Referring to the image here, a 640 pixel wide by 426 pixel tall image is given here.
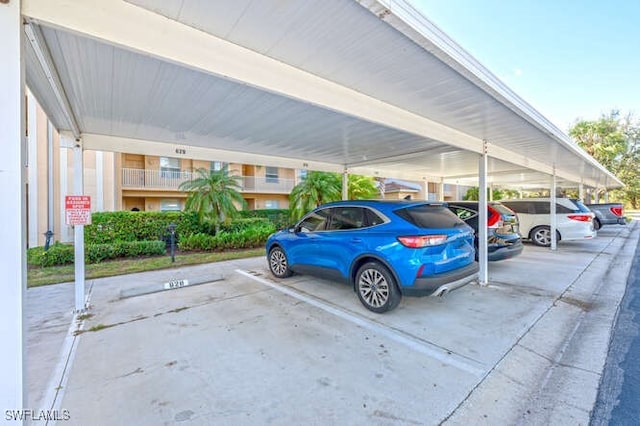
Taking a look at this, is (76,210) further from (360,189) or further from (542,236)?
(542,236)

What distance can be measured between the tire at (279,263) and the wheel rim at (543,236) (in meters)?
9.64

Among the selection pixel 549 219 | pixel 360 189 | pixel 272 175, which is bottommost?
pixel 549 219

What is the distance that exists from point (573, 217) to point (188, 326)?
1205 centimetres

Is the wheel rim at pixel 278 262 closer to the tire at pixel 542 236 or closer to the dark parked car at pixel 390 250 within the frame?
the dark parked car at pixel 390 250

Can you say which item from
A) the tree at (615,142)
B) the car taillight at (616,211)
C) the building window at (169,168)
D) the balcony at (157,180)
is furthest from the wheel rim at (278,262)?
the tree at (615,142)

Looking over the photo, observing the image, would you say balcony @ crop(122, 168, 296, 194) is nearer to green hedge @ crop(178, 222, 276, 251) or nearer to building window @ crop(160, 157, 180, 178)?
building window @ crop(160, 157, 180, 178)

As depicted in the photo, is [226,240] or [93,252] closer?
[93,252]

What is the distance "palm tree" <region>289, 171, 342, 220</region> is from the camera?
12323 millimetres

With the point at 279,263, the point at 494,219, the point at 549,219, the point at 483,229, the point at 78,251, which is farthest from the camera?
the point at 549,219

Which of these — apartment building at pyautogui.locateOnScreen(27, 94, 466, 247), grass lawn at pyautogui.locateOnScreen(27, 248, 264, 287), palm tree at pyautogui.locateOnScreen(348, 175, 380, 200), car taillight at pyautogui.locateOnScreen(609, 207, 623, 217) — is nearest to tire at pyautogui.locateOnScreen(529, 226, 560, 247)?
apartment building at pyautogui.locateOnScreen(27, 94, 466, 247)

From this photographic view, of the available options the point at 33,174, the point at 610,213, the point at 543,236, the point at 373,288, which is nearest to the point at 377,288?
the point at 373,288

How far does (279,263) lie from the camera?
5.79 meters

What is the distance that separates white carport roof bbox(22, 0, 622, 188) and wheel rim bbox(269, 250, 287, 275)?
2.39 metres

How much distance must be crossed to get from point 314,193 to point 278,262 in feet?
21.9
